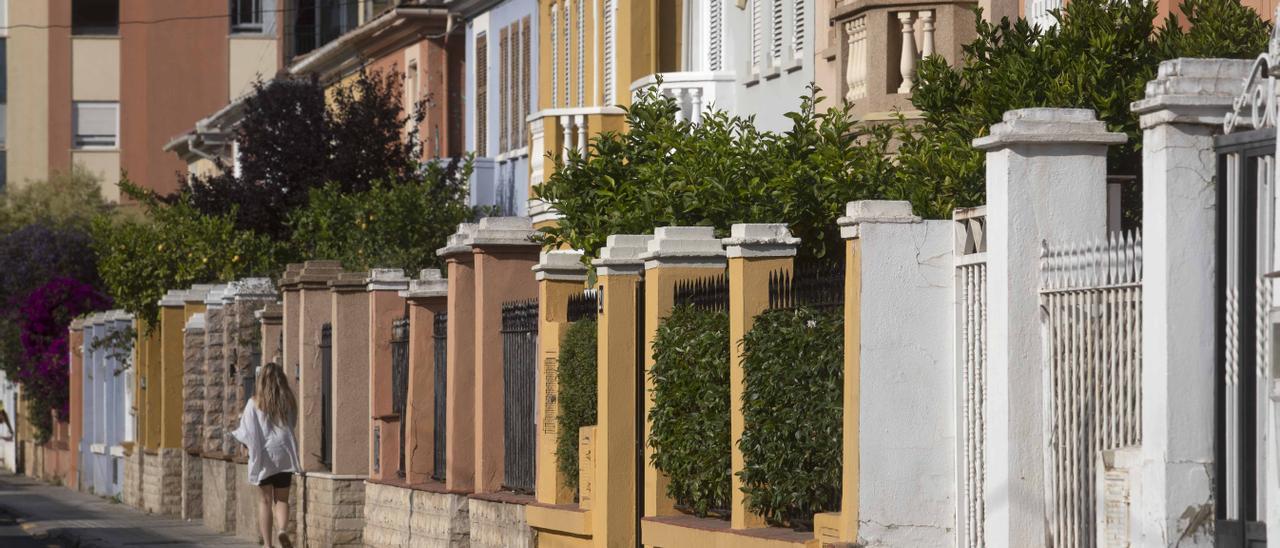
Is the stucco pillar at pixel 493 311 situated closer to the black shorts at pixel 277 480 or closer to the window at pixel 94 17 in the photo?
the black shorts at pixel 277 480

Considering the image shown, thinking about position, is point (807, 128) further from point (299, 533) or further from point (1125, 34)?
point (299, 533)

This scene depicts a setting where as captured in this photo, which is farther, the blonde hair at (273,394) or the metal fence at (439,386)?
the metal fence at (439,386)

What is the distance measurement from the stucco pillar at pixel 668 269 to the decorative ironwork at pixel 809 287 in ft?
5.19

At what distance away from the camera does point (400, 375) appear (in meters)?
21.6

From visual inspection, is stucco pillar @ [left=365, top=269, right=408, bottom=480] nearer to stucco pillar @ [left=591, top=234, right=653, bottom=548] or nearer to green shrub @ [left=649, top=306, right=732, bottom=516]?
stucco pillar @ [left=591, top=234, right=653, bottom=548]

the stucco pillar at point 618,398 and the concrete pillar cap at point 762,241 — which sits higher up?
the concrete pillar cap at point 762,241

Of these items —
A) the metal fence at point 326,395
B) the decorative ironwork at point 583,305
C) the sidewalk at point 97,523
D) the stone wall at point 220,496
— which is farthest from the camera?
the stone wall at point 220,496

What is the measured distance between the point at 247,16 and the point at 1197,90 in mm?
62975

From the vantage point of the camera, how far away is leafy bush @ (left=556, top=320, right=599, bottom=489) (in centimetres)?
1661

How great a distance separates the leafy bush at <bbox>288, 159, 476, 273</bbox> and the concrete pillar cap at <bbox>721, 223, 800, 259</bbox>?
16239 millimetres

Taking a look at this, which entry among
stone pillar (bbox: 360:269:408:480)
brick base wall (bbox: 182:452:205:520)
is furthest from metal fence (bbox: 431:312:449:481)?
brick base wall (bbox: 182:452:205:520)

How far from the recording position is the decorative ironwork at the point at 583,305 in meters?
16.8

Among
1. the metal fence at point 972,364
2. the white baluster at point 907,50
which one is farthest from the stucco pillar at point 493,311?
the metal fence at point 972,364

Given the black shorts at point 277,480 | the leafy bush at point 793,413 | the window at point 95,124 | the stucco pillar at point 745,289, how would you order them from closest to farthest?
the leafy bush at point 793,413, the stucco pillar at point 745,289, the black shorts at point 277,480, the window at point 95,124
